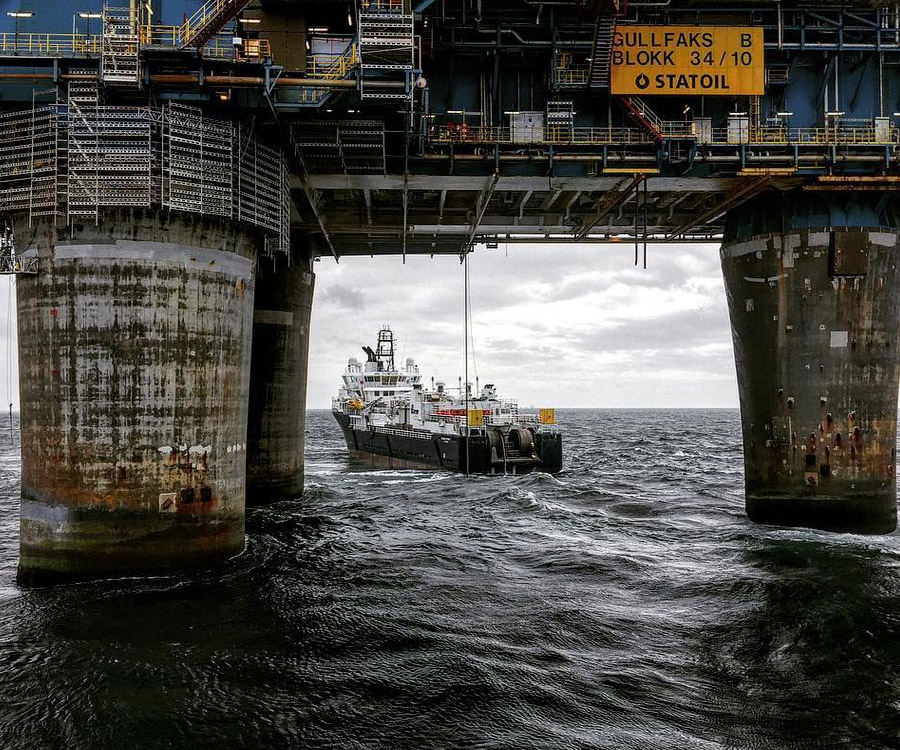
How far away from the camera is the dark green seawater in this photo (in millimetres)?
10984

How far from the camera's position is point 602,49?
22359 millimetres

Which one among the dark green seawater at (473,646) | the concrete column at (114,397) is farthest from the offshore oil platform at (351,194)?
the dark green seawater at (473,646)

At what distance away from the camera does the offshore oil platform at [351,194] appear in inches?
692

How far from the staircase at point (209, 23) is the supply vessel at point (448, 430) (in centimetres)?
3137

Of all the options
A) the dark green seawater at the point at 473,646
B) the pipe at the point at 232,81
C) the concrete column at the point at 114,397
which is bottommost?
the dark green seawater at the point at 473,646

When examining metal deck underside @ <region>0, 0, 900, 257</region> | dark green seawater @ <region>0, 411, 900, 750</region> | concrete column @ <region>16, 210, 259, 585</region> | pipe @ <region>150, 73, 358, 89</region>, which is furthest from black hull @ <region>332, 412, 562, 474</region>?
pipe @ <region>150, 73, 358, 89</region>

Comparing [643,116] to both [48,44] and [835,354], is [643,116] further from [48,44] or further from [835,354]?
[48,44]

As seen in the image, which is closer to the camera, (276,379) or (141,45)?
(141,45)

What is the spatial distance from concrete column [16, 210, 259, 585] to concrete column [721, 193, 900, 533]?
68.2 feet

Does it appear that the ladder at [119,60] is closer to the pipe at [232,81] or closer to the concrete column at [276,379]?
the pipe at [232,81]

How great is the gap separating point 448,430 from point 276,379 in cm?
2003

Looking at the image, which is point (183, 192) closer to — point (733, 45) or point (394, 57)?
point (394, 57)

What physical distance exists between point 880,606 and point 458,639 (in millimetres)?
10795

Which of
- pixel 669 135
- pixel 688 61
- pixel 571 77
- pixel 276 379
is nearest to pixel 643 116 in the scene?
pixel 669 135
